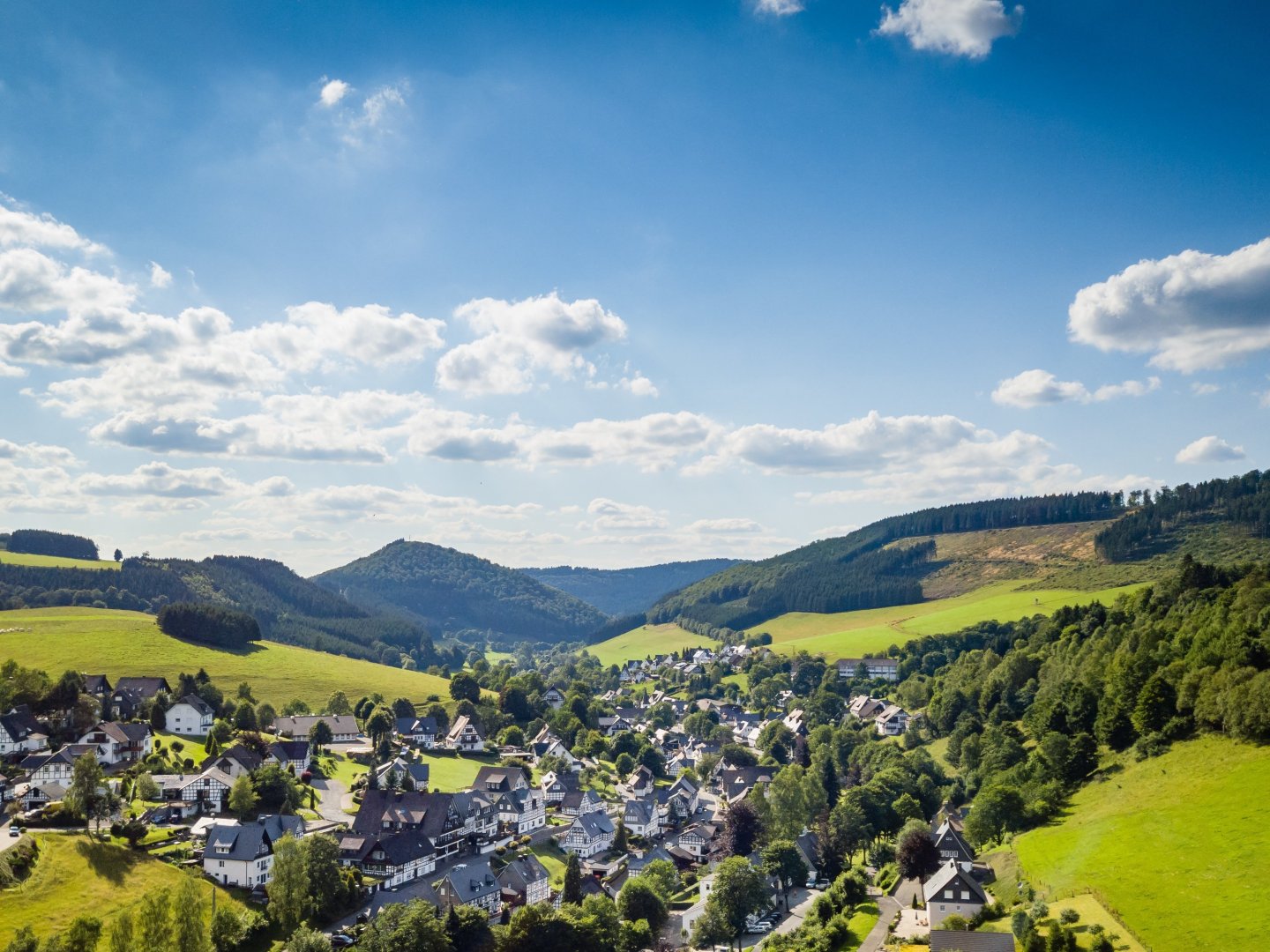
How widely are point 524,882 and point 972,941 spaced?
36761 mm

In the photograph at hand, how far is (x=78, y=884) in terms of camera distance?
58.8 m

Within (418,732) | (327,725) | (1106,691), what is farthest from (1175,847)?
(327,725)

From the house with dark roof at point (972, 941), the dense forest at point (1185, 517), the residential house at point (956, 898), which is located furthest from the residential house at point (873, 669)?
the house with dark roof at point (972, 941)

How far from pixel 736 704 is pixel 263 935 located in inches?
4504

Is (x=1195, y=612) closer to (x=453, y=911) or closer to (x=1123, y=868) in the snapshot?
(x=1123, y=868)

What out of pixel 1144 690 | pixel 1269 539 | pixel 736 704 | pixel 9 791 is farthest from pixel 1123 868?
pixel 1269 539

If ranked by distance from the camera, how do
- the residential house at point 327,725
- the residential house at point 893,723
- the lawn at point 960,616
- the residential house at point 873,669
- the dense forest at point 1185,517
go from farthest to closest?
the dense forest at point 1185,517 < the lawn at point 960,616 < the residential house at point 873,669 < the residential house at point 893,723 < the residential house at point 327,725

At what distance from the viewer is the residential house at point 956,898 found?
54.6 meters

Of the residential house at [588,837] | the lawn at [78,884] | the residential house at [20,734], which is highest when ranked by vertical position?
the residential house at [20,734]

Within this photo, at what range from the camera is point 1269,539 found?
162m

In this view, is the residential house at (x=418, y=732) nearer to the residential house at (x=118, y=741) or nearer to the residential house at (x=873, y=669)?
the residential house at (x=118, y=741)

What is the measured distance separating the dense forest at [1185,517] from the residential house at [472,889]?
511 feet

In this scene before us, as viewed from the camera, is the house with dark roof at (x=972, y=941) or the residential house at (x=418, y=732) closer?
the house with dark roof at (x=972, y=941)

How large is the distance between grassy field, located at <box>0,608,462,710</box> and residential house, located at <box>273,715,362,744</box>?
12.8m
